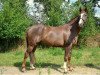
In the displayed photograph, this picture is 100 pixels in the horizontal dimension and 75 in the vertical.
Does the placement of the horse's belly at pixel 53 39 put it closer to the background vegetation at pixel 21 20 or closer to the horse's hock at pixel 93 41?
the background vegetation at pixel 21 20

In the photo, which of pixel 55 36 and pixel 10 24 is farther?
pixel 10 24

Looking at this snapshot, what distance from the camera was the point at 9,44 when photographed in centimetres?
2053

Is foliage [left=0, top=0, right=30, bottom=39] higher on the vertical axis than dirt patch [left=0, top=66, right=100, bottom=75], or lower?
higher

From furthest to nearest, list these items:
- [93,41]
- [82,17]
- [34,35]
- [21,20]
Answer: [93,41]
[21,20]
[34,35]
[82,17]

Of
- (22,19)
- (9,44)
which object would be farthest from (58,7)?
(9,44)

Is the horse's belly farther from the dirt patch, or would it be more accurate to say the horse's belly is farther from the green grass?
the green grass

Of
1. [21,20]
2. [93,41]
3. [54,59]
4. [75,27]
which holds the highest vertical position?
[75,27]

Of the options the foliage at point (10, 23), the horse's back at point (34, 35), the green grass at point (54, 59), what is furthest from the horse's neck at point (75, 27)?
the foliage at point (10, 23)

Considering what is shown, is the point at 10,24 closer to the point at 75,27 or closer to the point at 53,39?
the point at 53,39

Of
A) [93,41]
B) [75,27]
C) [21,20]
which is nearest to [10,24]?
[21,20]

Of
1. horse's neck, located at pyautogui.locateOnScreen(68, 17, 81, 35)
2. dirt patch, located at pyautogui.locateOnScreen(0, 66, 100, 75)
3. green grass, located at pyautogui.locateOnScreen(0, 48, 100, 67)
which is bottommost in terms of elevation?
green grass, located at pyautogui.locateOnScreen(0, 48, 100, 67)

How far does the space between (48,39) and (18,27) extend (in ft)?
29.4

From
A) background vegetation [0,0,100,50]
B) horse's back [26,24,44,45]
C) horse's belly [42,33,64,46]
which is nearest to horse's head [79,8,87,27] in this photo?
horse's belly [42,33,64,46]

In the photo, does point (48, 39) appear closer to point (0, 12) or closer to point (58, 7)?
point (0, 12)
